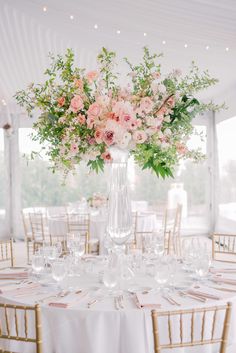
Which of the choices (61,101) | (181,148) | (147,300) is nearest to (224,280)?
(147,300)

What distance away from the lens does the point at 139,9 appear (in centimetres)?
498

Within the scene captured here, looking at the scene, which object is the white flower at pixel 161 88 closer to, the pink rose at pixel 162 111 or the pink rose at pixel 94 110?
the pink rose at pixel 162 111

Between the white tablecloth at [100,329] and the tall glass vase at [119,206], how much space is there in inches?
22.2

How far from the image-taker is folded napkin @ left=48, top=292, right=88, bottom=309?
7.92ft

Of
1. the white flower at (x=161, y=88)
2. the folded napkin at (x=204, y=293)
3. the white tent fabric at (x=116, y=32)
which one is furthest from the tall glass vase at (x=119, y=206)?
the white tent fabric at (x=116, y=32)

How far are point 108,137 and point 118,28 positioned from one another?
11.5ft

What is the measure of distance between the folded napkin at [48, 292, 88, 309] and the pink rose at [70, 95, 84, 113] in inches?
43.1

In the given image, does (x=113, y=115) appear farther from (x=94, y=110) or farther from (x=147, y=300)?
(x=147, y=300)

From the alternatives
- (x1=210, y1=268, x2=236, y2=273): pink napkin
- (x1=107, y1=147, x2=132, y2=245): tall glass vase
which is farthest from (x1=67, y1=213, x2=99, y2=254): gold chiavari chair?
(x1=107, y1=147, x2=132, y2=245): tall glass vase

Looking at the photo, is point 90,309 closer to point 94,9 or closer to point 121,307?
point 121,307

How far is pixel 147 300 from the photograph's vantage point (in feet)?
8.16

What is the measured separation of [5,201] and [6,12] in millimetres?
5256

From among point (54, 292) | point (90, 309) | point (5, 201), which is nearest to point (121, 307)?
point (90, 309)

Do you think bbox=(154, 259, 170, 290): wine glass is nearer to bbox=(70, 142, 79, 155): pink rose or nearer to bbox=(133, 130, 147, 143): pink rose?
bbox=(133, 130, 147, 143): pink rose
